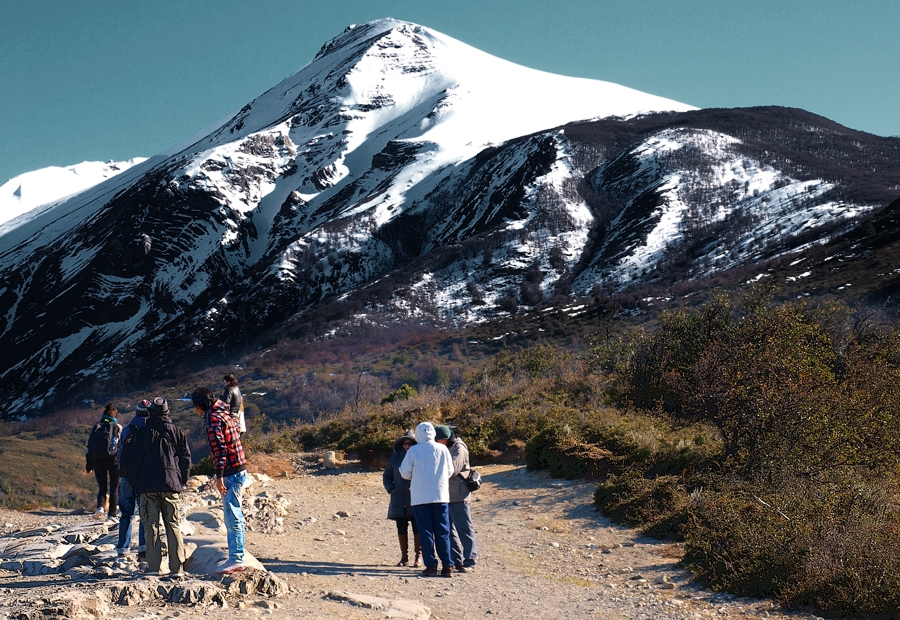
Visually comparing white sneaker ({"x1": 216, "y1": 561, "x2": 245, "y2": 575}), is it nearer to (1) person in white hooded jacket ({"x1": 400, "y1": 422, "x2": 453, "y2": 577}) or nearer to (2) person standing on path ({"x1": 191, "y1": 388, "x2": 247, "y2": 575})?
(2) person standing on path ({"x1": 191, "y1": 388, "x2": 247, "y2": 575})

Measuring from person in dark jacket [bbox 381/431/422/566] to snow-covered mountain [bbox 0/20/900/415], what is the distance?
63.8 m

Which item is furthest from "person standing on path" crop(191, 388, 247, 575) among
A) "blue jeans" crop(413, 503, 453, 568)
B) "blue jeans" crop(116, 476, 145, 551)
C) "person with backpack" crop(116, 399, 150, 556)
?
"blue jeans" crop(116, 476, 145, 551)

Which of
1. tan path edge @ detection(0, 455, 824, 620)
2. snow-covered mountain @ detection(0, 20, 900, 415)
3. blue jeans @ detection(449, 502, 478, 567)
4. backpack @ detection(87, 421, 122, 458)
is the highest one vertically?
snow-covered mountain @ detection(0, 20, 900, 415)

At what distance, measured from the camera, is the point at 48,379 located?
424ft

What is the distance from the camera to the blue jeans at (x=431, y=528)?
26.9 ft

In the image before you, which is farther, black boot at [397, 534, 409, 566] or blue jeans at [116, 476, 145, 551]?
blue jeans at [116, 476, 145, 551]

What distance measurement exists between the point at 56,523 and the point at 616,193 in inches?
3536

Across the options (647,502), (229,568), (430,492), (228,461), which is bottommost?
(647,502)

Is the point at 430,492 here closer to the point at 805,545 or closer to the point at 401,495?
the point at 401,495

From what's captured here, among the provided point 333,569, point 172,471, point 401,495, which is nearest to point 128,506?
point 172,471

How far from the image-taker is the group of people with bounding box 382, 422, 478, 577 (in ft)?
26.9

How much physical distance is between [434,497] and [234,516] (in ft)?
6.11

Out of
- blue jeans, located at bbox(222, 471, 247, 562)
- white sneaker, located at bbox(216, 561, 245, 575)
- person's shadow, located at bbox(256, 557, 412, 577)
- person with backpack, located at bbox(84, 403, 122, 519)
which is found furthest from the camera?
person with backpack, located at bbox(84, 403, 122, 519)

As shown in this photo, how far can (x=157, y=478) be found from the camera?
7773 millimetres
